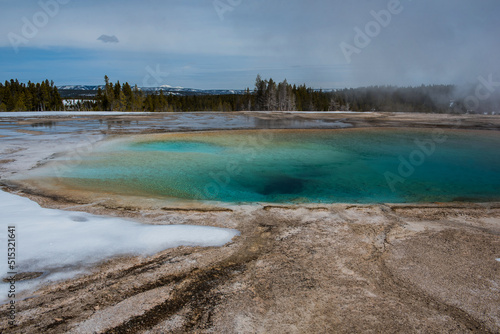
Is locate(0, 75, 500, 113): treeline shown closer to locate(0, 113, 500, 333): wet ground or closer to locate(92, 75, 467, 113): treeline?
locate(92, 75, 467, 113): treeline

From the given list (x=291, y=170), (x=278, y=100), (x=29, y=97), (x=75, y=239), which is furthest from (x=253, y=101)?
(x=75, y=239)

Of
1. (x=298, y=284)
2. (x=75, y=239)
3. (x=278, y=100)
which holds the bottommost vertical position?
(x=298, y=284)

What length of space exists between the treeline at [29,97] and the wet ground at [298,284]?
76491mm

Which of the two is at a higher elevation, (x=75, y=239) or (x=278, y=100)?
(x=278, y=100)

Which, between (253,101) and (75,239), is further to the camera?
(253,101)

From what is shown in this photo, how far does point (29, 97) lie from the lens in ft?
233

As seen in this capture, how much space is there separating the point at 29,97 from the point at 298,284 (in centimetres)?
8524

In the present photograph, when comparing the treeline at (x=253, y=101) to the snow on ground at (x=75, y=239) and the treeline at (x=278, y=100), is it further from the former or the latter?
the snow on ground at (x=75, y=239)

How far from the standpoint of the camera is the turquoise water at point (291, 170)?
27.9 ft

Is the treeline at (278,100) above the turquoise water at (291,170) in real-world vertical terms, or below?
above

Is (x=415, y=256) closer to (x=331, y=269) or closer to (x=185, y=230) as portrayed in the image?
(x=331, y=269)

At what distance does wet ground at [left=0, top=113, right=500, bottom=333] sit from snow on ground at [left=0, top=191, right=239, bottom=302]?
25cm

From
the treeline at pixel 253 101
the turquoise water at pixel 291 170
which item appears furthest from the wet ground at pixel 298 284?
the treeline at pixel 253 101

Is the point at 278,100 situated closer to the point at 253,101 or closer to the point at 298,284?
the point at 253,101
